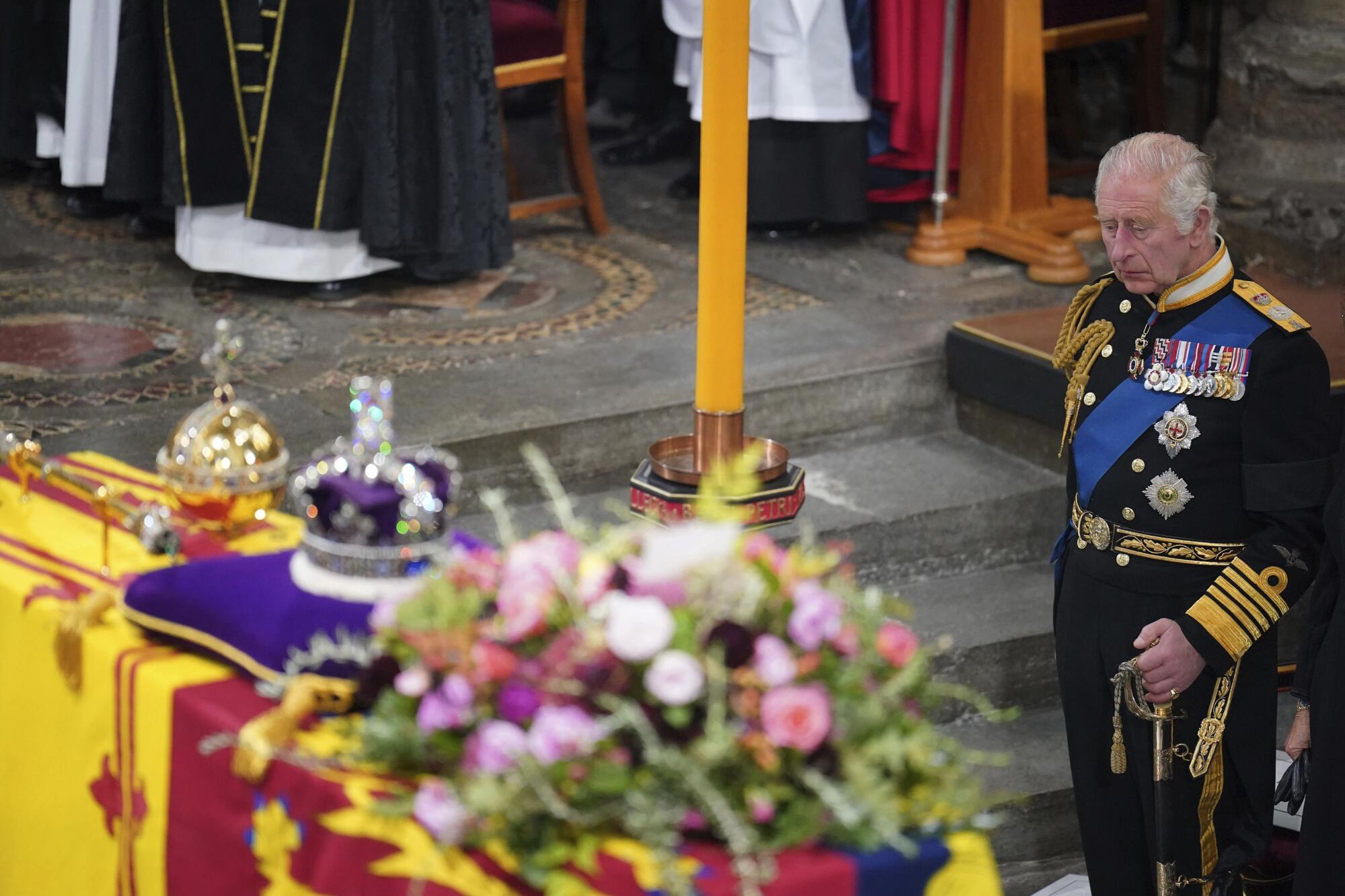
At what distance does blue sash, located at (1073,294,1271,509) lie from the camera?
8.76ft

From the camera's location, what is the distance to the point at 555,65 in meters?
5.80

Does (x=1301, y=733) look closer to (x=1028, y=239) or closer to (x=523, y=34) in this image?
(x=1028, y=239)

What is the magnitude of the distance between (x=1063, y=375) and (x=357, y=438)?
272 cm

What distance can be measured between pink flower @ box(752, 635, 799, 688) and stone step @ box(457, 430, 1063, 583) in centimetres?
243

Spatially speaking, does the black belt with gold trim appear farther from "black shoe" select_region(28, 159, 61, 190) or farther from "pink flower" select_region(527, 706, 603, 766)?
"black shoe" select_region(28, 159, 61, 190)

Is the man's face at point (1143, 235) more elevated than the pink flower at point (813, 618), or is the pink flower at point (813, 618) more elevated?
the man's face at point (1143, 235)

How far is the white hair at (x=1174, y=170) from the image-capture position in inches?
102

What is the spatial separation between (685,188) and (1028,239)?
4.98 feet

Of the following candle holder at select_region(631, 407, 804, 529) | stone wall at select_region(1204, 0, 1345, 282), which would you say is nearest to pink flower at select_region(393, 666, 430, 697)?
candle holder at select_region(631, 407, 804, 529)

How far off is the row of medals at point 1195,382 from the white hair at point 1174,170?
0.22 m

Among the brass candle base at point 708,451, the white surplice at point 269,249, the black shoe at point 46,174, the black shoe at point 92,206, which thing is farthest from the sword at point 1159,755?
the black shoe at point 46,174

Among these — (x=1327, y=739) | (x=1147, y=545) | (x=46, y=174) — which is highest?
(x=46, y=174)

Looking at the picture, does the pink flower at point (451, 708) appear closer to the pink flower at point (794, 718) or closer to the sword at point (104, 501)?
the pink flower at point (794, 718)

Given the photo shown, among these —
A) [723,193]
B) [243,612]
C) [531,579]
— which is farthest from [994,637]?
[531,579]
